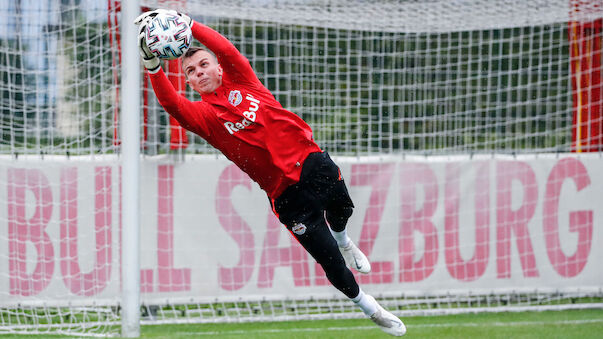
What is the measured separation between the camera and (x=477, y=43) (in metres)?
7.92

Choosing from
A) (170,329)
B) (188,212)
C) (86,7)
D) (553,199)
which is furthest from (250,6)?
(553,199)

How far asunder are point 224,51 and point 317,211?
1.07 metres

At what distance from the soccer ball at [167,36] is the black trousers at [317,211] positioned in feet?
3.40

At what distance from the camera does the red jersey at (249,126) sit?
4473 millimetres

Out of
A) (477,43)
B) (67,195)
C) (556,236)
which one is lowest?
(556,236)

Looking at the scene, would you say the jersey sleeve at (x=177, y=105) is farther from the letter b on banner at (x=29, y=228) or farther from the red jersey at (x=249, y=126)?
the letter b on banner at (x=29, y=228)

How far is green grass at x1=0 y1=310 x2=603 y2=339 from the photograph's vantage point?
6043 mm

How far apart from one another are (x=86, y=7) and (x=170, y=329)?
2757 mm

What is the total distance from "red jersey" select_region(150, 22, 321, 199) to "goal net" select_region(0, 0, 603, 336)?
78.8 inches

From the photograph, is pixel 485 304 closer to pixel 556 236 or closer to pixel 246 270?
pixel 556 236

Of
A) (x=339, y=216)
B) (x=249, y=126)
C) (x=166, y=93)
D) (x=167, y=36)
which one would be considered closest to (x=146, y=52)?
(x=167, y=36)

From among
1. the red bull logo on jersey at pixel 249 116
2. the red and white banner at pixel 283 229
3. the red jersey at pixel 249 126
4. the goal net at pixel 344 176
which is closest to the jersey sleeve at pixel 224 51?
the red jersey at pixel 249 126

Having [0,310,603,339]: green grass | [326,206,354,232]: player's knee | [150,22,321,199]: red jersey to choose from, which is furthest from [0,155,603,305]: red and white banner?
[150,22,321,199]: red jersey

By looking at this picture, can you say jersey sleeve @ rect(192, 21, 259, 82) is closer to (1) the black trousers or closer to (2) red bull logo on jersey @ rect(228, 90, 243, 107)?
(2) red bull logo on jersey @ rect(228, 90, 243, 107)
